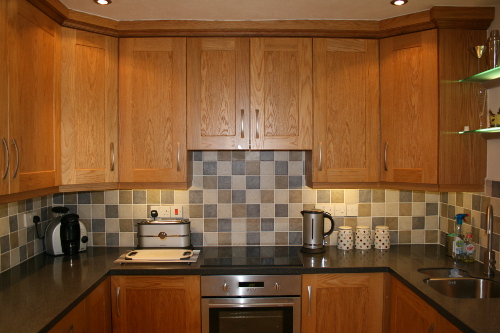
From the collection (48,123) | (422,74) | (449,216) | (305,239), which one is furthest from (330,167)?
(48,123)

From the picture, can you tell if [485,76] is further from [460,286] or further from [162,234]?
[162,234]

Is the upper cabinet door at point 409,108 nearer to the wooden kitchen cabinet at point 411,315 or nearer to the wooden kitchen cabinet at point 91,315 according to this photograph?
the wooden kitchen cabinet at point 411,315

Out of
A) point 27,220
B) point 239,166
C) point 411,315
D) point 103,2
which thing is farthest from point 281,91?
point 27,220

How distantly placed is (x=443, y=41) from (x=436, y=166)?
748 mm

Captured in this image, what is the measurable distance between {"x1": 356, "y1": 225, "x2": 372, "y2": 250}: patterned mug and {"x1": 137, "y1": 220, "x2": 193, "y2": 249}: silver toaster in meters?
1.23

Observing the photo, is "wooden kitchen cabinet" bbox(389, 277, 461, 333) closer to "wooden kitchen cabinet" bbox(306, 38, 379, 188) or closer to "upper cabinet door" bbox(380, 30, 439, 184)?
"upper cabinet door" bbox(380, 30, 439, 184)

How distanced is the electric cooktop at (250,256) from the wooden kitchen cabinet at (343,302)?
20 cm

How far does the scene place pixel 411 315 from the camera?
205 cm

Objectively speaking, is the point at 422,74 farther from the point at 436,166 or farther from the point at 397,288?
the point at 397,288

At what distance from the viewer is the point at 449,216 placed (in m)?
2.74

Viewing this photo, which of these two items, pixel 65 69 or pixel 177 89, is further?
pixel 177 89

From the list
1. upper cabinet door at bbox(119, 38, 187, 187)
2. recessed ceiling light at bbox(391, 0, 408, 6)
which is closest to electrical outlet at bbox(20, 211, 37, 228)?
upper cabinet door at bbox(119, 38, 187, 187)

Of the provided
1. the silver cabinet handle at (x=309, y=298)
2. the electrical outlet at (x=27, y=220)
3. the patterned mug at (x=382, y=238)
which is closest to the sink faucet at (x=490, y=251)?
the patterned mug at (x=382, y=238)

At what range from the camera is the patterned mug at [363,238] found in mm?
2746
